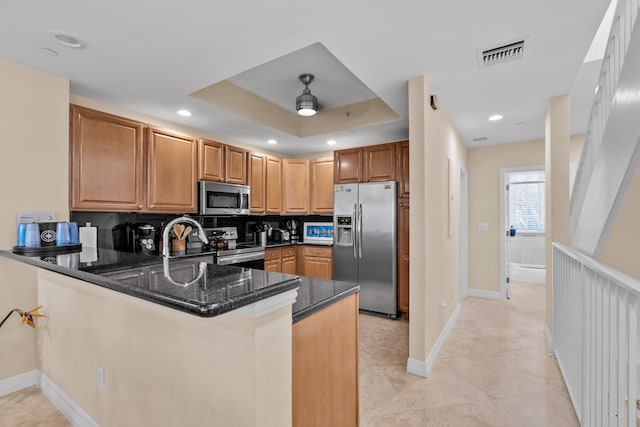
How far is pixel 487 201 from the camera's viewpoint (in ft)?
16.2

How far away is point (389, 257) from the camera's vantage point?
3.85 m

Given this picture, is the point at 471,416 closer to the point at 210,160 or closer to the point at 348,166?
the point at 348,166

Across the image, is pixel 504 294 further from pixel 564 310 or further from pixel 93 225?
pixel 93 225

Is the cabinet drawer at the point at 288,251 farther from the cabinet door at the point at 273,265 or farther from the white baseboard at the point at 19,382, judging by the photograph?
the white baseboard at the point at 19,382

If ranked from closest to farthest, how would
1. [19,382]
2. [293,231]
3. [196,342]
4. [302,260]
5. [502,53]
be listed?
[196,342]
[502,53]
[19,382]
[302,260]
[293,231]

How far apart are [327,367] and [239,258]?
2.52 meters

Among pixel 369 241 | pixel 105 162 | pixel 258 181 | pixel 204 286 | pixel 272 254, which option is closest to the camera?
pixel 204 286

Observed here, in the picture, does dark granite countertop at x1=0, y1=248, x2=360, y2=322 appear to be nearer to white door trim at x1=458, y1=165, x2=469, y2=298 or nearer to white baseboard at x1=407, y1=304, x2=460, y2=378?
white baseboard at x1=407, y1=304, x2=460, y2=378

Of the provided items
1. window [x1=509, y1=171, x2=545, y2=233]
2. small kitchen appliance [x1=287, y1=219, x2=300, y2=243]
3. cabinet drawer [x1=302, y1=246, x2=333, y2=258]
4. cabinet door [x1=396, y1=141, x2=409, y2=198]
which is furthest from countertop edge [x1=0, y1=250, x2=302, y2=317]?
window [x1=509, y1=171, x2=545, y2=233]

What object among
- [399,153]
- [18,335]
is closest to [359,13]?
[399,153]

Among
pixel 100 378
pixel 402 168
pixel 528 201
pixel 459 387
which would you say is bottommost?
pixel 459 387

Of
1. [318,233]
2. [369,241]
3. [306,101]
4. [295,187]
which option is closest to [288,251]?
[318,233]

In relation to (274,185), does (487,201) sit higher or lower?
lower

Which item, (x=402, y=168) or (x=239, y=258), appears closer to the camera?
(x=239, y=258)
